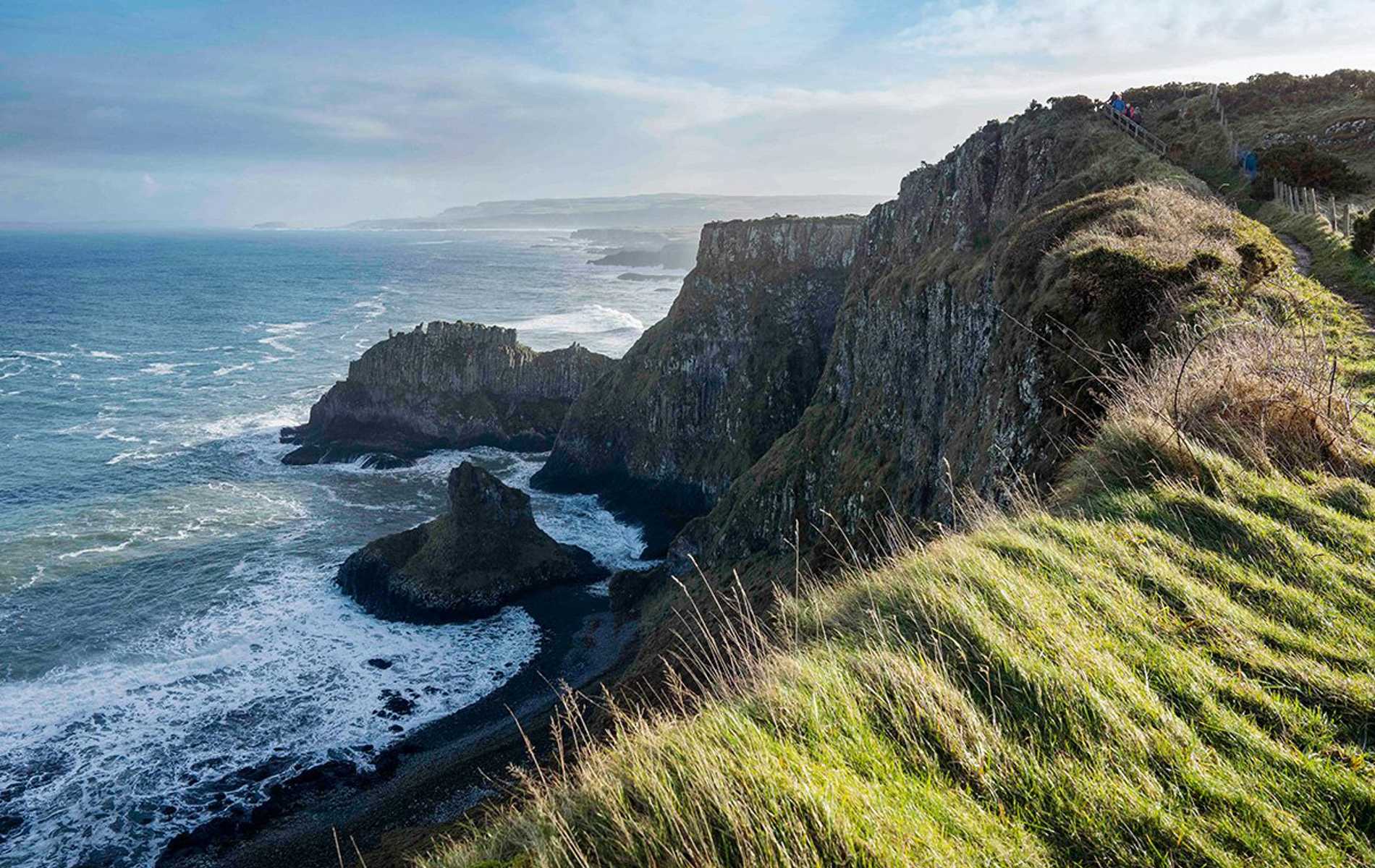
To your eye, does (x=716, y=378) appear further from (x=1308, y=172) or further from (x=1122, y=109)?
(x=1308, y=172)

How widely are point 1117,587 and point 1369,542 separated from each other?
222 centimetres

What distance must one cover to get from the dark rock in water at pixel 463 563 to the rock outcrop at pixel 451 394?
1169 inches

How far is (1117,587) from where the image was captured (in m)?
5.88

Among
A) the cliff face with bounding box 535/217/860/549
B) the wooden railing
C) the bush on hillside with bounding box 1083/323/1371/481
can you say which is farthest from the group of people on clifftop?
the bush on hillside with bounding box 1083/323/1371/481

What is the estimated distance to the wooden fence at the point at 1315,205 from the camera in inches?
826

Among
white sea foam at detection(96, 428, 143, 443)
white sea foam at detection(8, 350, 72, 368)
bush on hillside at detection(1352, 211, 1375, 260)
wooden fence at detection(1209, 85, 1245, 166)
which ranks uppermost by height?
wooden fence at detection(1209, 85, 1245, 166)

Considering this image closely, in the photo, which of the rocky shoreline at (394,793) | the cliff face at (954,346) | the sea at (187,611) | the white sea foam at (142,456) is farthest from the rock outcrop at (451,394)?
the rocky shoreline at (394,793)

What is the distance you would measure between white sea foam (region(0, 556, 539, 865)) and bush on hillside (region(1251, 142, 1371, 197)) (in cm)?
4073

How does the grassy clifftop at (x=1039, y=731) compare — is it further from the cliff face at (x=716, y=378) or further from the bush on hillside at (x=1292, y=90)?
the cliff face at (x=716, y=378)

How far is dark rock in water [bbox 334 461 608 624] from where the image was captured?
4606 cm

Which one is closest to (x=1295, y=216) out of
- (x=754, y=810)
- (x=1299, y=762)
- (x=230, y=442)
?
(x=1299, y=762)

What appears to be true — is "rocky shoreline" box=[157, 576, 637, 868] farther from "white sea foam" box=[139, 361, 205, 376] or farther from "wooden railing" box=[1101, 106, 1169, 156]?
"white sea foam" box=[139, 361, 205, 376]

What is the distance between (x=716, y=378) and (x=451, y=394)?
101ft

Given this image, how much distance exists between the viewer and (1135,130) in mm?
36562
